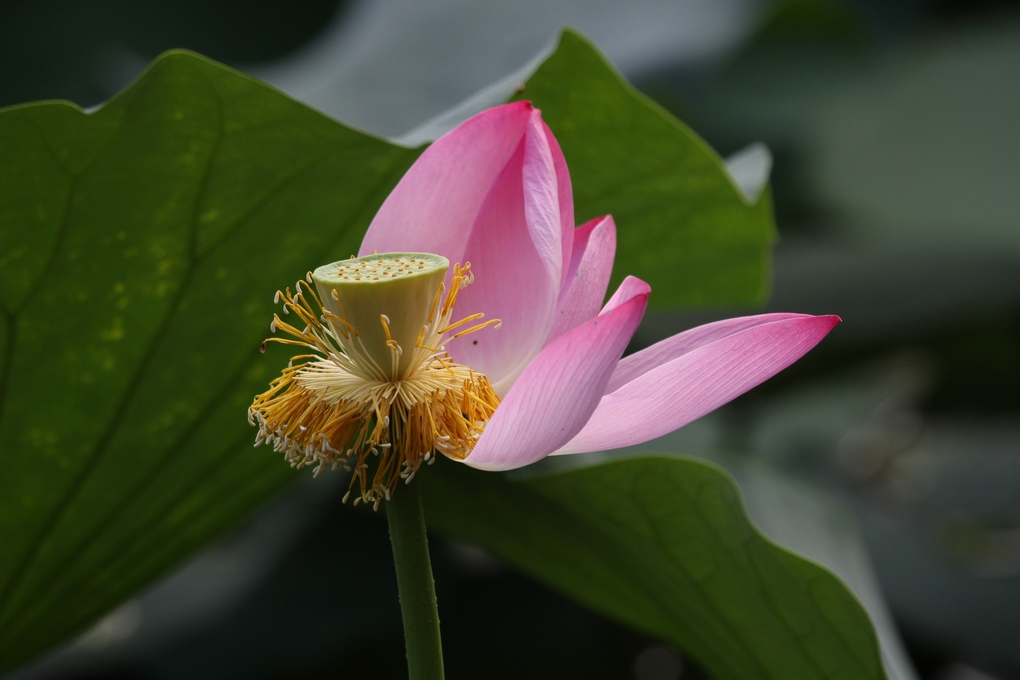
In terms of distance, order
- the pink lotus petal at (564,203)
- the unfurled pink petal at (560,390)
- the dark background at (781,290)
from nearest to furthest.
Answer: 1. the unfurled pink petal at (560,390)
2. the pink lotus petal at (564,203)
3. the dark background at (781,290)

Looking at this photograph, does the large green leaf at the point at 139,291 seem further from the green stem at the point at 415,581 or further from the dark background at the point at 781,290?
the dark background at the point at 781,290

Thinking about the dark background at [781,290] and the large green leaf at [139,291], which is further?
the dark background at [781,290]

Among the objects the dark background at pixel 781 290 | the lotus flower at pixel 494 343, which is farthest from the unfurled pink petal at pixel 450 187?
the dark background at pixel 781 290

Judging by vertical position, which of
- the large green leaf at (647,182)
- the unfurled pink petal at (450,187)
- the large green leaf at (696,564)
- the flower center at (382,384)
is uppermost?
the large green leaf at (647,182)

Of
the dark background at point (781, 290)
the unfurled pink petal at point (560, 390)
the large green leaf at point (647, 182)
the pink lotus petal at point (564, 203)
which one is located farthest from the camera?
the dark background at point (781, 290)

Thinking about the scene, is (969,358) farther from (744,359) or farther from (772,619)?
(744,359)
